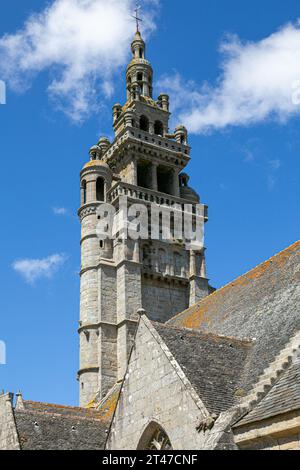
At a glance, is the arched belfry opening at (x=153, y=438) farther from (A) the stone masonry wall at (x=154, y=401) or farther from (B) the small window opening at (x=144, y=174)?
(B) the small window opening at (x=144, y=174)

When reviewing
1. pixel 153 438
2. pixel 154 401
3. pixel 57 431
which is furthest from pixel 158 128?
pixel 153 438

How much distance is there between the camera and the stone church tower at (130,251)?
2967 cm

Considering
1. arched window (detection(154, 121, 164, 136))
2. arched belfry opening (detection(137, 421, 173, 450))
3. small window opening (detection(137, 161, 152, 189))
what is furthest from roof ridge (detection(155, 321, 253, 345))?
arched window (detection(154, 121, 164, 136))

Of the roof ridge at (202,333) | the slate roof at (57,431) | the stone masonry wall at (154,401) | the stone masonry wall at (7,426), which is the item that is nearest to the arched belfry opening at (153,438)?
the stone masonry wall at (154,401)

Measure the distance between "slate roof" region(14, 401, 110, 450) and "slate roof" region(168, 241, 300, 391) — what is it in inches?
179

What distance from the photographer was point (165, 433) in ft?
46.0

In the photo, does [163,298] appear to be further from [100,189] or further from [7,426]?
[7,426]

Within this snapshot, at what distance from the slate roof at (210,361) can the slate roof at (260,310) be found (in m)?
0.32

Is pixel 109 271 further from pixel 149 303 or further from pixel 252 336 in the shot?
pixel 252 336

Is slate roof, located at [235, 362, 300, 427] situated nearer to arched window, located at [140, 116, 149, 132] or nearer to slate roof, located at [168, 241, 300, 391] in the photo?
slate roof, located at [168, 241, 300, 391]

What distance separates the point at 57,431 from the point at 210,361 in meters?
4.79

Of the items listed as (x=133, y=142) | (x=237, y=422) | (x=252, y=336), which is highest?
(x=133, y=142)

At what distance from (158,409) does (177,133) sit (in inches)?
972
